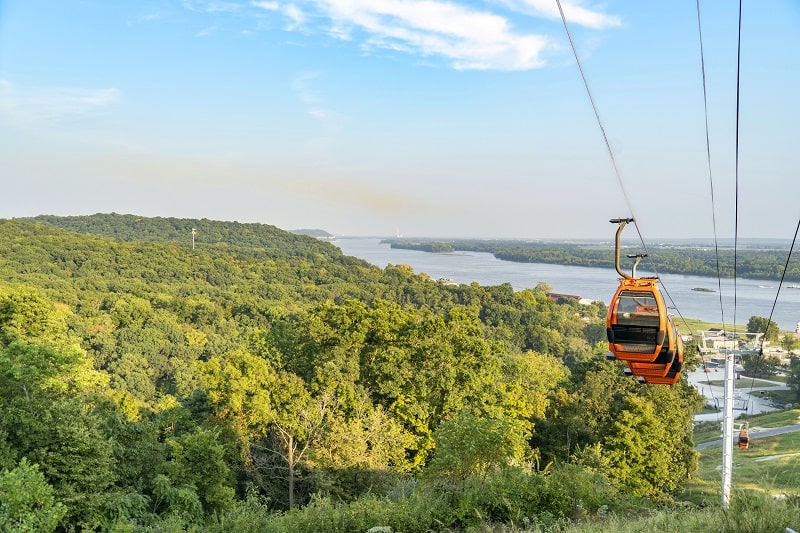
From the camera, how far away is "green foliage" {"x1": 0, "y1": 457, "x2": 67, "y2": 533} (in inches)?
320

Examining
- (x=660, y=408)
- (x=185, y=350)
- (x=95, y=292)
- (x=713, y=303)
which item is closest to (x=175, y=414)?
(x=660, y=408)

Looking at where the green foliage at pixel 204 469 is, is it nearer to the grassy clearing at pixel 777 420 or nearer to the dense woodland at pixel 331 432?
the dense woodland at pixel 331 432

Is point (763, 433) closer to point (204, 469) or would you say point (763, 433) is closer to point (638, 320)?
point (638, 320)

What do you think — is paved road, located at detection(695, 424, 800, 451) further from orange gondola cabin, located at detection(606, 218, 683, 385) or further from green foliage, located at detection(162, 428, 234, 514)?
green foliage, located at detection(162, 428, 234, 514)

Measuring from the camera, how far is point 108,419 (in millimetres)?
14906

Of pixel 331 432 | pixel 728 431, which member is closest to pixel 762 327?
pixel 728 431

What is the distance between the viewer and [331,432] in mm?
16641

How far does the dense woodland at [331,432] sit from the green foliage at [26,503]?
3 cm

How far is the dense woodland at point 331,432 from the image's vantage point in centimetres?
940

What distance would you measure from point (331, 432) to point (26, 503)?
8.89m

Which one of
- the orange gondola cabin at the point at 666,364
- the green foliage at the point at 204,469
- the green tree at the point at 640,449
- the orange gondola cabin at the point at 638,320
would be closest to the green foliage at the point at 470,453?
the orange gondola cabin at the point at 666,364

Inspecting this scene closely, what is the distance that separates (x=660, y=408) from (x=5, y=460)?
2129cm

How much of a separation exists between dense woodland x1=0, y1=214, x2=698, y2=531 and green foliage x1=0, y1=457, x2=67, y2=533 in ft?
0.10

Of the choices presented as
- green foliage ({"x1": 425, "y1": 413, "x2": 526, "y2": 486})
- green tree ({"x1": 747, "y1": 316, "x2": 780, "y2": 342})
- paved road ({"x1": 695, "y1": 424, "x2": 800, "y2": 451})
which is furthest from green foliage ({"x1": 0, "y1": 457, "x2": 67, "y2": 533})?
green tree ({"x1": 747, "y1": 316, "x2": 780, "y2": 342})
